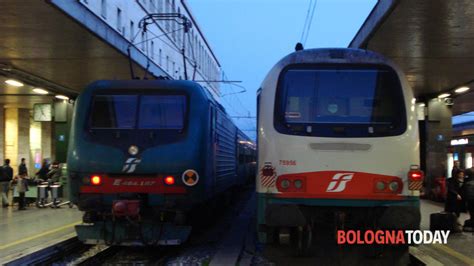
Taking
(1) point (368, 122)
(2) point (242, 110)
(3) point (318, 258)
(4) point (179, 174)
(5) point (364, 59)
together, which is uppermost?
(2) point (242, 110)

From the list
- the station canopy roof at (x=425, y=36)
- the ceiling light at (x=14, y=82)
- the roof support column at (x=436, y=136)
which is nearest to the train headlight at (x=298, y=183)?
the station canopy roof at (x=425, y=36)

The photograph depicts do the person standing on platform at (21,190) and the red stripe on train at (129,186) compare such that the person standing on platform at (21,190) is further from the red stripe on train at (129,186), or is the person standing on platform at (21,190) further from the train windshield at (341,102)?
the train windshield at (341,102)

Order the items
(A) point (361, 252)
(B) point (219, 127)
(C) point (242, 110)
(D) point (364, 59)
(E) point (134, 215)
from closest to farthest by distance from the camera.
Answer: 1. (A) point (361, 252)
2. (D) point (364, 59)
3. (E) point (134, 215)
4. (B) point (219, 127)
5. (C) point (242, 110)

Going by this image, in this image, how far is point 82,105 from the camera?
9.34 m

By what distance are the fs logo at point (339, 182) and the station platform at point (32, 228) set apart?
4.88 m

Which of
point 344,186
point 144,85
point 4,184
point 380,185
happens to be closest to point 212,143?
point 144,85

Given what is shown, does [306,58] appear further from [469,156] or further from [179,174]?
[469,156]

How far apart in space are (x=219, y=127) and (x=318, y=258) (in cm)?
575

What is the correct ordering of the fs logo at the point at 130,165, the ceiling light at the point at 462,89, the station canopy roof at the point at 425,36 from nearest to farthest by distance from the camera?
the fs logo at the point at 130,165
the station canopy roof at the point at 425,36
the ceiling light at the point at 462,89

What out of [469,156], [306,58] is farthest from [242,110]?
[306,58]

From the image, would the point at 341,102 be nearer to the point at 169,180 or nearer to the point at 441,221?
the point at 169,180

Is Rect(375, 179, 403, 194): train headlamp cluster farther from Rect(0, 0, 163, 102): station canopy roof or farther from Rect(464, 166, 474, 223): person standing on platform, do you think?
Rect(0, 0, 163, 102): station canopy roof

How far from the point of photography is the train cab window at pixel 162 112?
934 cm

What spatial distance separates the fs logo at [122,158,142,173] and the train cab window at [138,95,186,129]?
2.09 feet
